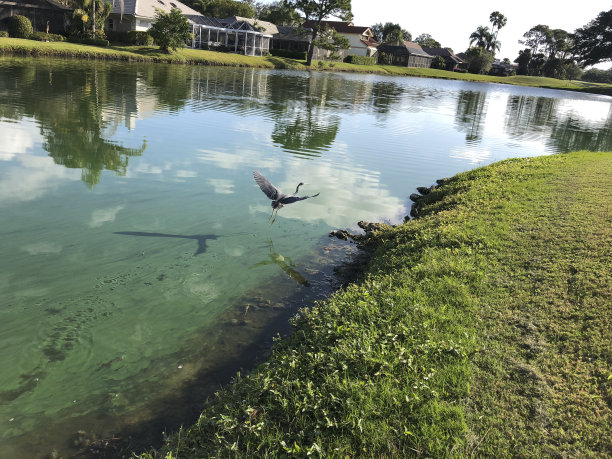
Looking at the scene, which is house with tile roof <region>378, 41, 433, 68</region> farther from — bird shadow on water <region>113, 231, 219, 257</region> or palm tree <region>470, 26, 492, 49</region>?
bird shadow on water <region>113, 231, 219, 257</region>

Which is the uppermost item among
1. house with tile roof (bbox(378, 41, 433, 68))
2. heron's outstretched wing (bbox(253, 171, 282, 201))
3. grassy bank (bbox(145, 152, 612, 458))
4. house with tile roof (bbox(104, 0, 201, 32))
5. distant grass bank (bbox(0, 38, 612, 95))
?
house with tile roof (bbox(378, 41, 433, 68))

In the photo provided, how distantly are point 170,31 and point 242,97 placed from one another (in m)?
26.5

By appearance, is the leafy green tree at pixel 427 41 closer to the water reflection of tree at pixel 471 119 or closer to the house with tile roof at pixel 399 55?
the house with tile roof at pixel 399 55

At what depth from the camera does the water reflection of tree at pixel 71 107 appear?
1377cm

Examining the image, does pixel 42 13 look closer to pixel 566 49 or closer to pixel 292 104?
pixel 292 104

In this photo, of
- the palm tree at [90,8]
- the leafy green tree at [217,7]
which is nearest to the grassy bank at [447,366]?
the palm tree at [90,8]

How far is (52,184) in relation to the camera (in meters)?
11.4

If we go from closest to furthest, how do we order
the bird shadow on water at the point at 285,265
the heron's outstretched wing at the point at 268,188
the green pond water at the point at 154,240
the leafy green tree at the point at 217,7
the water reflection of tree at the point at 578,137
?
the green pond water at the point at 154,240 → the bird shadow on water at the point at 285,265 → the heron's outstretched wing at the point at 268,188 → the water reflection of tree at the point at 578,137 → the leafy green tree at the point at 217,7

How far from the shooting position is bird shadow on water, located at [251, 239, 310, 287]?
8544 mm

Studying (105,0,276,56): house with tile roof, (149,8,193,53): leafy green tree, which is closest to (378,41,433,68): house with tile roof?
(105,0,276,56): house with tile roof

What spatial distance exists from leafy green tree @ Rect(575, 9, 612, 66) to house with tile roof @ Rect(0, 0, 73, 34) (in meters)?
105

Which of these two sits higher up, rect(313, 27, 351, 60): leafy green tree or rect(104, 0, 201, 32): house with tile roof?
rect(313, 27, 351, 60): leafy green tree

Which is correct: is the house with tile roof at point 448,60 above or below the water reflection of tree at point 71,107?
above

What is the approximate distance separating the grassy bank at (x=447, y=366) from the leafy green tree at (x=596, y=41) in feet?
376
